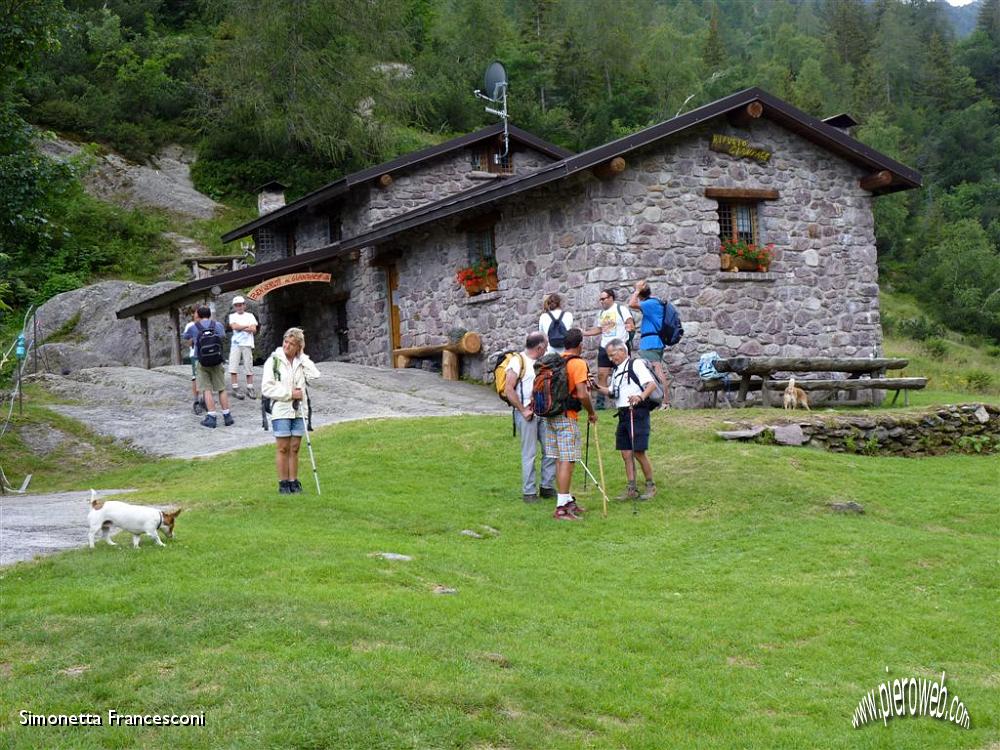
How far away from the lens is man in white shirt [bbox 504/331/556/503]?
11250 millimetres

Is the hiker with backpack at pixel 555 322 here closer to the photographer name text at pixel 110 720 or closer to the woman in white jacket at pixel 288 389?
the woman in white jacket at pixel 288 389

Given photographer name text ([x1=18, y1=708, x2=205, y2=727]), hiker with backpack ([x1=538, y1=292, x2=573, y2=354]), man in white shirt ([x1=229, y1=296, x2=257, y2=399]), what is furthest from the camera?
man in white shirt ([x1=229, y1=296, x2=257, y2=399])

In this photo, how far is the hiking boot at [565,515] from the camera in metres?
10.7

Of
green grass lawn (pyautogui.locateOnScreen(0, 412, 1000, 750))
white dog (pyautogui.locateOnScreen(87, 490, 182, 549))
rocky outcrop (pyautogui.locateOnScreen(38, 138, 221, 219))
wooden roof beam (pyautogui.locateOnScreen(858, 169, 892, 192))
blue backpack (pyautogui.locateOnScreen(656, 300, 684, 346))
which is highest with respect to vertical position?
rocky outcrop (pyautogui.locateOnScreen(38, 138, 221, 219))

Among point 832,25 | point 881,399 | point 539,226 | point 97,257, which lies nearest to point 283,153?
point 97,257

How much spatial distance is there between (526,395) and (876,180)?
38.6ft

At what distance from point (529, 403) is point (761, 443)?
433cm

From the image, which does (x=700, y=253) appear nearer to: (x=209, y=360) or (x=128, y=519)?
(x=209, y=360)

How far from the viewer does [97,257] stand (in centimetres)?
3509

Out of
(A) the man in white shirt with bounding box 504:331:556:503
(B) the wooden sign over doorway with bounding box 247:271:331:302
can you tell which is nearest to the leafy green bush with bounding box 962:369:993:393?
(B) the wooden sign over doorway with bounding box 247:271:331:302

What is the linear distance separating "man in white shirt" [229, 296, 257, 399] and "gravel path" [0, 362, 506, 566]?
335 millimetres

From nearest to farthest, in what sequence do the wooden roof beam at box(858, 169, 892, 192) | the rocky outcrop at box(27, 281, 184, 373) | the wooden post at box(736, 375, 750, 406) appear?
the wooden post at box(736, 375, 750, 406) → the wooden roof beam at box(858, 169, 892, 192) → the rocky outcrop at box(27, 281, 184, 373)

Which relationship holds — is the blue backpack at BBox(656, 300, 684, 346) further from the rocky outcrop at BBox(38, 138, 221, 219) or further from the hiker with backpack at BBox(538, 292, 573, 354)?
the rocky outcrop at BBox(38, 138, 221, 219)

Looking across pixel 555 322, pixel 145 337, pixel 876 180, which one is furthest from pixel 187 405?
pixel 876 180
